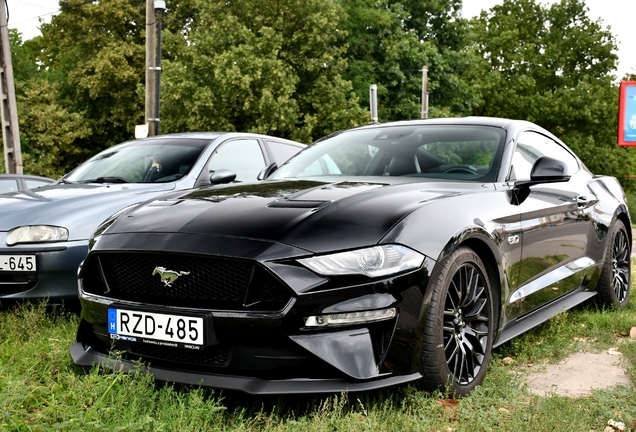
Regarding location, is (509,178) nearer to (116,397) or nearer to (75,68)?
(116,397)

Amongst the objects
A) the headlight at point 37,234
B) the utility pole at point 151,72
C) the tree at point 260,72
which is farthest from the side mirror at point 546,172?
the tree at point 260,72

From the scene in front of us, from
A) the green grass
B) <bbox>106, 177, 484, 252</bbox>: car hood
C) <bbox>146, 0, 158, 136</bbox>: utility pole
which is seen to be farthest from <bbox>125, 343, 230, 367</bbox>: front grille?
<bbox>146, 0, 158, 136</bbox>: utility pole

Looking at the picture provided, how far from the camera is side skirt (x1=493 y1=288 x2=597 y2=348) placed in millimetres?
3975

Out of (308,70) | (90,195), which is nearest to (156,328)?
(90,195)

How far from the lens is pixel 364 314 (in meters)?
2.89

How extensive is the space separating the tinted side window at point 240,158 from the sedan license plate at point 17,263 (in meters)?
1.98

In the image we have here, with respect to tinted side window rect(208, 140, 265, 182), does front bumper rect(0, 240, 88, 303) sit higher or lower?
lower

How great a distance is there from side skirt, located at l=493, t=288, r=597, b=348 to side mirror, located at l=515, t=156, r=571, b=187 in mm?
795

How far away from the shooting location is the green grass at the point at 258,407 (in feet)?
9.43

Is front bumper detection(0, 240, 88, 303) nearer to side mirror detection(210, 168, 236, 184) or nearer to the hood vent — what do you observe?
side mirror detection(210, 168, 236, 184)

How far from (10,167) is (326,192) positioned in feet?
52.6

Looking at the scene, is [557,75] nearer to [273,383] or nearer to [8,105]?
[8,105]

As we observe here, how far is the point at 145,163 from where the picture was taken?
653 centimetres

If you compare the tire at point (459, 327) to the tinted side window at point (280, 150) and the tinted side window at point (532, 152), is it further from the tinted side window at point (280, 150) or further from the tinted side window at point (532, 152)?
the tinted side window at point (280, 150)
